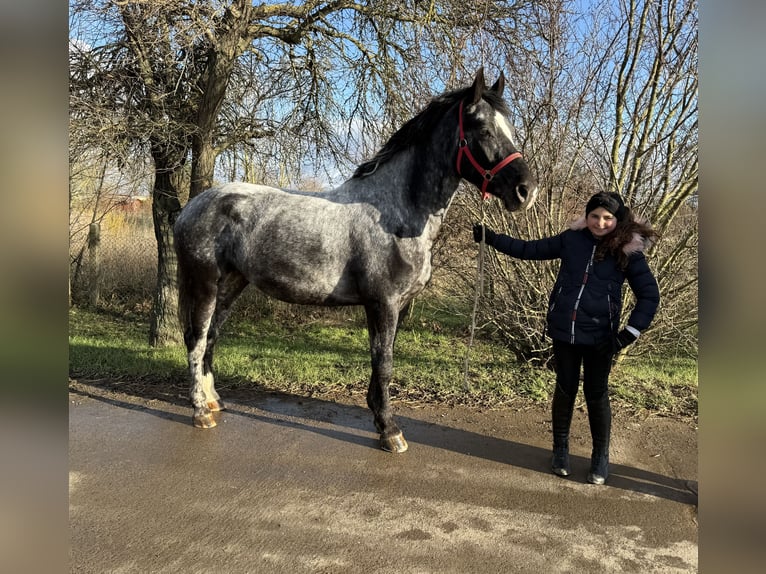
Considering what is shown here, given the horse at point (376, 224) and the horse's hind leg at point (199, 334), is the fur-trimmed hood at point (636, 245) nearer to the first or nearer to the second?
the horse at point (376, 224)

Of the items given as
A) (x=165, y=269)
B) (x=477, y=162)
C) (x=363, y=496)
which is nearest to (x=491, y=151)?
(x=477, y=162)

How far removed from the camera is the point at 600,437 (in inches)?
128

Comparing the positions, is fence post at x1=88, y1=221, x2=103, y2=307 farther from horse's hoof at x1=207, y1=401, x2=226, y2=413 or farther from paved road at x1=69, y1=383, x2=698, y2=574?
horse's hoof at x1=207, y1=401, x2=226, y2=413

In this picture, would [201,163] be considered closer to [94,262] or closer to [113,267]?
[113,267]

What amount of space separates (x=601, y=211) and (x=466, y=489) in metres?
1.88

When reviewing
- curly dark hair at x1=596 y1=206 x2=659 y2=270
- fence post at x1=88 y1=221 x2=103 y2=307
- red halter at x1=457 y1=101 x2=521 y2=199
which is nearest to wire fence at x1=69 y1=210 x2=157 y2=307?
fence post at x1=88 y1=221 x2=103 y2=307

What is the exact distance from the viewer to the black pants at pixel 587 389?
127 inches

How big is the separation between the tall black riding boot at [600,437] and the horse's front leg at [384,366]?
1.25 m

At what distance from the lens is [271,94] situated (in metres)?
6.84

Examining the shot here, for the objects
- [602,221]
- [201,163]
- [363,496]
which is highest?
[201,163]

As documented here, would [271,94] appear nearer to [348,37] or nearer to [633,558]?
[348,37]

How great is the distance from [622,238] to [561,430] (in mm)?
1308

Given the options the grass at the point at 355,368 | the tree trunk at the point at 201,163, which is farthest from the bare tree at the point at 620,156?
the tree trunk at the point at 201,163
